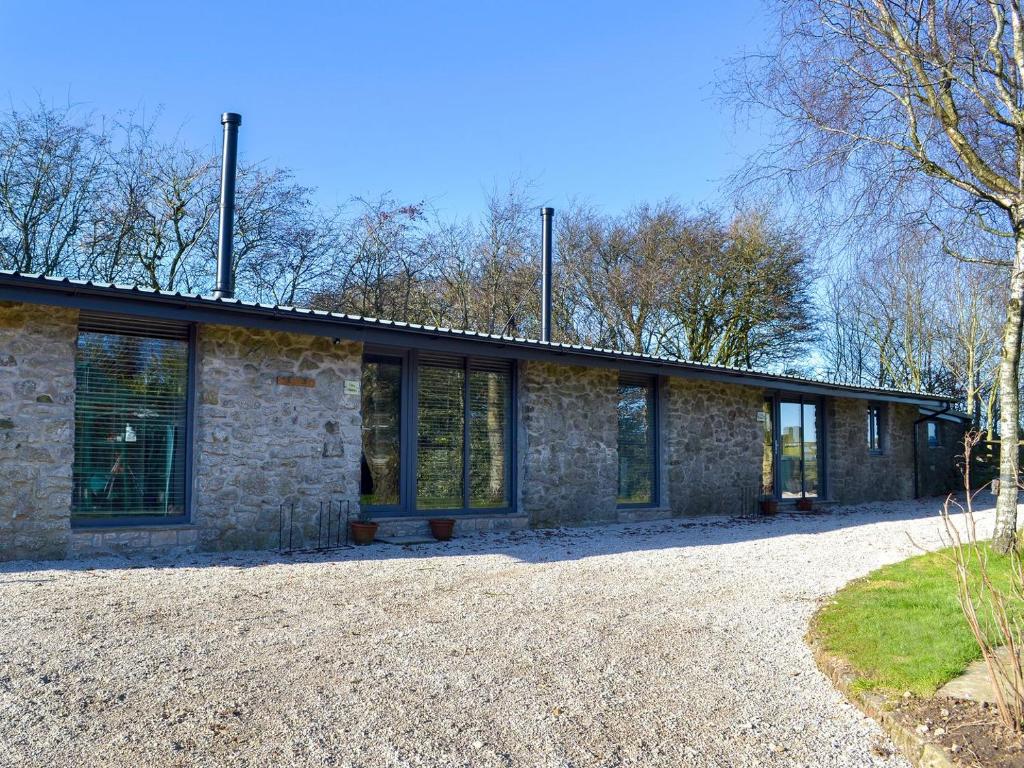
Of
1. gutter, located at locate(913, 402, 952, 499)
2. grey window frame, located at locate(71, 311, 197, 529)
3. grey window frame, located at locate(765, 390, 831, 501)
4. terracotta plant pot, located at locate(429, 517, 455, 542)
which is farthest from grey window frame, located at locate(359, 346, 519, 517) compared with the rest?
gutter, located at locate(913, 402, 952, 499)

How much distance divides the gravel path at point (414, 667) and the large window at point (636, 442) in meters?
4.42

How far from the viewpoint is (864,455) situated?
53.2 feet

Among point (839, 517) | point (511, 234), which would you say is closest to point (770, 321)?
point (511, 234)

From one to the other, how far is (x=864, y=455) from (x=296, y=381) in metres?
12.5

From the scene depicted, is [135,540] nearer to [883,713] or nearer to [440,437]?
[440,437]

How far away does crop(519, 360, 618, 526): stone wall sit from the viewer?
34.2ft

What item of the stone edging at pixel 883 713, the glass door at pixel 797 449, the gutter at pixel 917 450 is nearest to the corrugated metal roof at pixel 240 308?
the glass door at pixel 797 449

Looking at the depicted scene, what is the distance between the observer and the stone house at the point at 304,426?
6.99 meters

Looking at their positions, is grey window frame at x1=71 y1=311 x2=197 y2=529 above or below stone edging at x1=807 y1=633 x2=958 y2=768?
above

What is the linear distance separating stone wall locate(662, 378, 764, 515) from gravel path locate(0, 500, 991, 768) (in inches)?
195

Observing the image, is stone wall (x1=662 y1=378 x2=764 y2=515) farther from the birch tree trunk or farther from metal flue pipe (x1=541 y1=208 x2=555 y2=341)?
the birch tree trunk

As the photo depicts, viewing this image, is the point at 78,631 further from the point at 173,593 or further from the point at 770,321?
the point at 770,321

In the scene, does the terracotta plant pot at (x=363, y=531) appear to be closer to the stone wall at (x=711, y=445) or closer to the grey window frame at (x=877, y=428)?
the stone wall at (x=711, y=445)

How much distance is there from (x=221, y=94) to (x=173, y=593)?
10022mm
